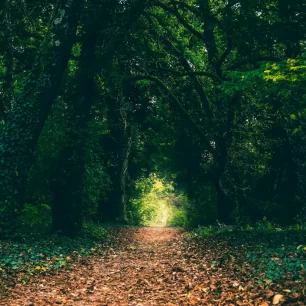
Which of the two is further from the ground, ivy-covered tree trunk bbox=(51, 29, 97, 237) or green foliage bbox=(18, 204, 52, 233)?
ivy-covered tree trunk bbox=(51, 29, 97, 237)

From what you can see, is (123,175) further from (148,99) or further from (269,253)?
(269,253)

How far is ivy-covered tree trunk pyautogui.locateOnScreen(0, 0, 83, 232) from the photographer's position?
1064 cm

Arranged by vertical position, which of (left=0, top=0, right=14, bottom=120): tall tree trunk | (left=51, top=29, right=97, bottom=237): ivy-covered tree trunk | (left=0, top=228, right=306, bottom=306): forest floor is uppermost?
(left=0, top=0, right=14, bottom=120): tall tree trunk

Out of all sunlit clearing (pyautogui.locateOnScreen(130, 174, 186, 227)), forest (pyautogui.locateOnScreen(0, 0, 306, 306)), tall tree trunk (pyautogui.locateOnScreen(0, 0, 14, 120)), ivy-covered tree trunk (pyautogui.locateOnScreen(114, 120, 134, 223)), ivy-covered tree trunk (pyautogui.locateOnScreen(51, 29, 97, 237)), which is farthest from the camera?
sunlit clearing (pyautogui.locateOnScreen(130, 174, 186, 227))

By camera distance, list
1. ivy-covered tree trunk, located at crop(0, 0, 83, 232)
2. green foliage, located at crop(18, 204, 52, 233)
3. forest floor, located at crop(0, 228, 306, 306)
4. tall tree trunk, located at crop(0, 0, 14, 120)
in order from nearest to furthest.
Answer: forest floor, located at crop(0, 228, 306, 306)
ivy-covered tree trunk, located at crop(0, 0, 83, 232)
tall tree trunk, located at crop(0, 0, 14, 120)
green foliage, located at crop(18, 204, 52, 233)

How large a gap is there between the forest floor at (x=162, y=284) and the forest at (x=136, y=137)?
41 mm

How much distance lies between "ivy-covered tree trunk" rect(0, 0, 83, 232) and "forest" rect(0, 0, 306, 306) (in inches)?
1.3

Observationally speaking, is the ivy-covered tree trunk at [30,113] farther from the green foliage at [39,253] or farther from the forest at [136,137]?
the green foliage at [39,253]

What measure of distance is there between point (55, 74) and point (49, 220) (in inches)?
293

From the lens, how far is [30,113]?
11.0 meters

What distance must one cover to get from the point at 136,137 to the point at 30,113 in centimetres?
1300

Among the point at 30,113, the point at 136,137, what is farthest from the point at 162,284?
the point at 136,137

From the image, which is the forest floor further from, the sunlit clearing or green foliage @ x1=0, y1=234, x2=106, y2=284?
the sunlit clearing

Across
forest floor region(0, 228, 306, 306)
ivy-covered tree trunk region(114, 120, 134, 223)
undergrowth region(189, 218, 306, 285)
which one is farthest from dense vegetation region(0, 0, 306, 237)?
forest floor region(0, 228, 306, 306)
